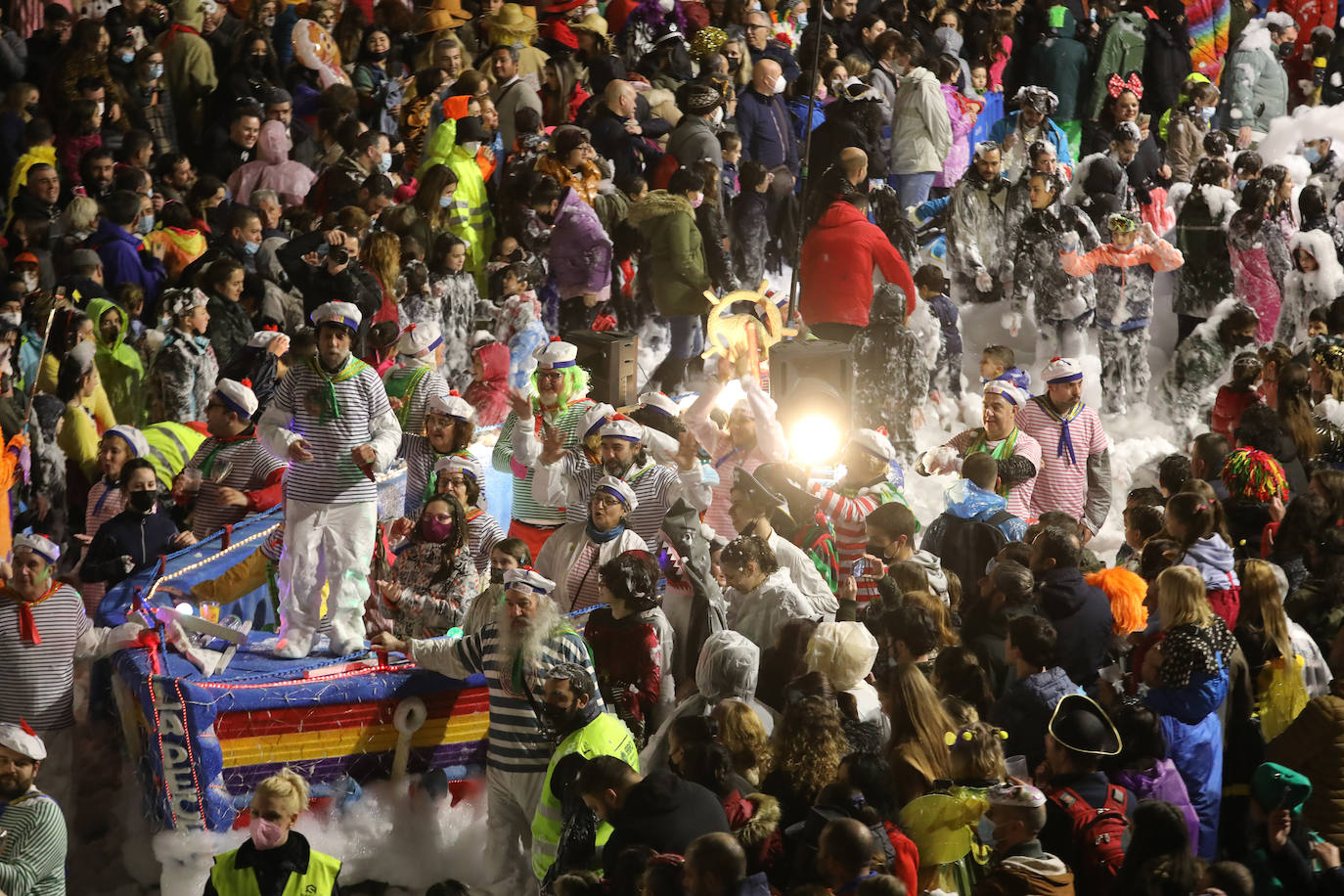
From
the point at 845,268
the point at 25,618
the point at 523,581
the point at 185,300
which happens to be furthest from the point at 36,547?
the point at 845,268

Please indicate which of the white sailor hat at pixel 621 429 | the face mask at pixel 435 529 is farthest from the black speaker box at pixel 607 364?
the face mask at pixel 435 529

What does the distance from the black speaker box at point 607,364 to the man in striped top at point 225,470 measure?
281cm

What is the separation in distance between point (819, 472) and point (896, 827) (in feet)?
11.6

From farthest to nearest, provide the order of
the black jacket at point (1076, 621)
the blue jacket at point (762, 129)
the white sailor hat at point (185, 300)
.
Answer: the blue jacket at point (762, 129)
the white sailor hat at point (185, 300)
the black jacket at point (1076, 621)

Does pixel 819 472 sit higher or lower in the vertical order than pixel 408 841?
higher

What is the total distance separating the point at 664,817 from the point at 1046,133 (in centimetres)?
1096

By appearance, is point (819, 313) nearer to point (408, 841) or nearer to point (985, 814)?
point (408, 841)

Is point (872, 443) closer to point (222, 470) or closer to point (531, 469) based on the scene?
point (531, 469)

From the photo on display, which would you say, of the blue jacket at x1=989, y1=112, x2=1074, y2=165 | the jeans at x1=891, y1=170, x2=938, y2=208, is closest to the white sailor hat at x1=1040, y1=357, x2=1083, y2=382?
the jeans at x1=891, y1=170, x2=938, y2=208

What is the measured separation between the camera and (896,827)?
5.99m

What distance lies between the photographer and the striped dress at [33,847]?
6.58 meters

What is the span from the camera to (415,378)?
1009cm

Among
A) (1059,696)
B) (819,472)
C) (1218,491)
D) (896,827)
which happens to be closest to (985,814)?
(896,827)

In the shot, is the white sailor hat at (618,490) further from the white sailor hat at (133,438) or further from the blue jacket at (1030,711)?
the white sailor hat at (133,438)
